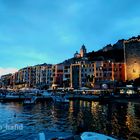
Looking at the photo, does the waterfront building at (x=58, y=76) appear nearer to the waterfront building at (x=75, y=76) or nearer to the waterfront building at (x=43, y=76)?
the waterfront building at (x=43, y=76)

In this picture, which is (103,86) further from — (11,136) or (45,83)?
(11,136)

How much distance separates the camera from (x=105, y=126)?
32.4 metres

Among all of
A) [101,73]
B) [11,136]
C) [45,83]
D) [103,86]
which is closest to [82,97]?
[103,86]

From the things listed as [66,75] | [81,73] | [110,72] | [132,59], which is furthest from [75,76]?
[132,59]

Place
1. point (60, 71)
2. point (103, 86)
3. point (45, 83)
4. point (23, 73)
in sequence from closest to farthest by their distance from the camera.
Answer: point (103, 86) → point (60, 71) → point (45, 83) → point (23, 73)

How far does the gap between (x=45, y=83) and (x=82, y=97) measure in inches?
2336

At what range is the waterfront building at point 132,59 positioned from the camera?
4408 inches

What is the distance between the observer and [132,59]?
113 metres

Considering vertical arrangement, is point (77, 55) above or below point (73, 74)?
above

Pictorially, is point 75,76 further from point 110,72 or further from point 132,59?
point 132,59

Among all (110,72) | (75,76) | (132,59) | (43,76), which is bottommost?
(75,76)

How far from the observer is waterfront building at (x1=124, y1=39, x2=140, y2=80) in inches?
4408

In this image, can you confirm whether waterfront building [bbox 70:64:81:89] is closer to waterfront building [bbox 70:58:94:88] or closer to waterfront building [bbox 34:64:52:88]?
waterfront building [bbox 70:58:94:88]

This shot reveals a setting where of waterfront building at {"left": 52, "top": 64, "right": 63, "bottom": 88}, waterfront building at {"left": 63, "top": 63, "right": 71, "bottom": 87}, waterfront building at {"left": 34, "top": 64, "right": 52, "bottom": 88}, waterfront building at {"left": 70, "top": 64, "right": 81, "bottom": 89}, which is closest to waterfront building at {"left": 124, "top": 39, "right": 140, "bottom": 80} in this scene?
waterfront building at {"left": 70, "top": 64, "right": 81, "bottom": 89}
